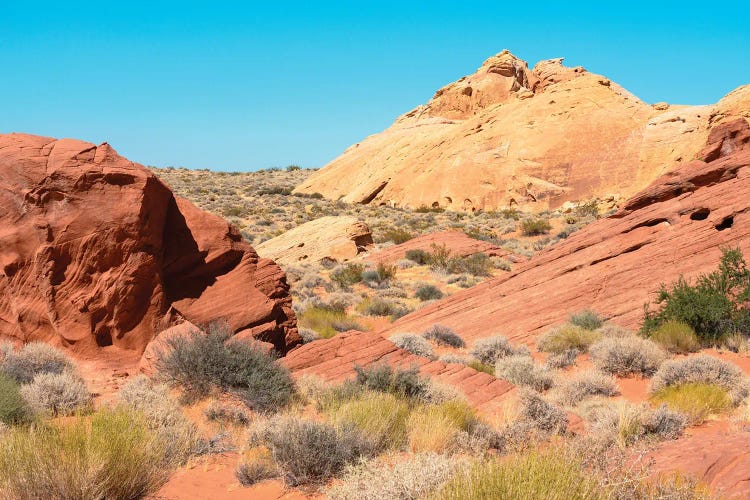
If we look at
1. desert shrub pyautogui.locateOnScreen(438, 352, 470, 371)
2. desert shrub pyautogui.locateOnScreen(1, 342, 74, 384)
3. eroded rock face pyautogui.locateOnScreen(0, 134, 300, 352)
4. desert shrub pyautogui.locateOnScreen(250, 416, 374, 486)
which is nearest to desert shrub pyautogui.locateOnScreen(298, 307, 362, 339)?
desert shrub pyautogui.locateOnScreen(438, 352, 470, 371)

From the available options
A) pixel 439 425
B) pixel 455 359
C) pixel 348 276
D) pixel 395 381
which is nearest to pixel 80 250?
pixel 395 381

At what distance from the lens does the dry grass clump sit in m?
10.7

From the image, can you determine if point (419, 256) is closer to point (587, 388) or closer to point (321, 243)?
point (321, 243)

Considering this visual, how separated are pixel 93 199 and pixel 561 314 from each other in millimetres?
8757

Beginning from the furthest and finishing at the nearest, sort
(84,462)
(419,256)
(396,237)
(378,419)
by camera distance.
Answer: (396,237) < (419,256) < (378,419) < (84,462)

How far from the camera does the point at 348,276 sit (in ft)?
65.8

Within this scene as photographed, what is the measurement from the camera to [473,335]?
40.8 feet

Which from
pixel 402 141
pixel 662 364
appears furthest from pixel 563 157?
pixel 662 364

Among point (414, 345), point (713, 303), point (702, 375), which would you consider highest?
point (414, 345)

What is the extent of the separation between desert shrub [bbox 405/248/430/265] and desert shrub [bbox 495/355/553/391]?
41.3ft

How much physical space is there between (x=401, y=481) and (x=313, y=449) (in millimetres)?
1359

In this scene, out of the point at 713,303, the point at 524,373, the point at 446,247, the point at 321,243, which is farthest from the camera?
the point at 321,243

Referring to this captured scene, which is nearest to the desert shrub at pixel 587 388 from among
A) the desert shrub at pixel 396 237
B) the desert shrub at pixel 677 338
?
the desert shrub at pixel 677 338

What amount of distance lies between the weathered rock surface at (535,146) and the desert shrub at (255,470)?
93.7ft
